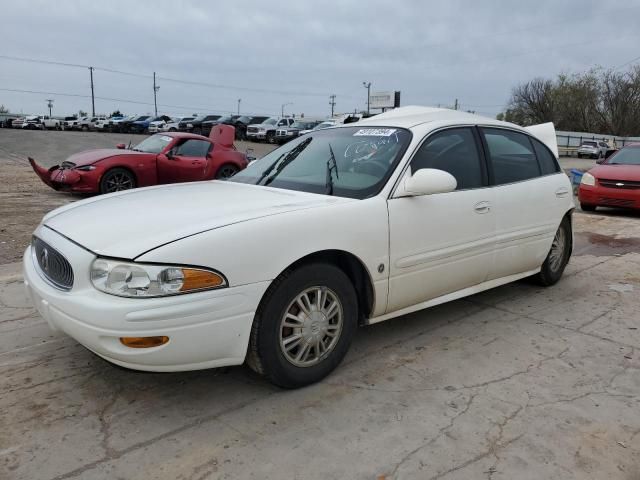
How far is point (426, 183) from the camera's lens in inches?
131

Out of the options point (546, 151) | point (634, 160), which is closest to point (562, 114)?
point (634, 160)

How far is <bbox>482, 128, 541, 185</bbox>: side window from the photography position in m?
4.20

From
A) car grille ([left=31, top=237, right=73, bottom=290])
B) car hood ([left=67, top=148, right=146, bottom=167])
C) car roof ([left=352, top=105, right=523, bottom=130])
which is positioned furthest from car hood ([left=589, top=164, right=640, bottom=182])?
car grille ([left=31, top=237, right=73, bottom=290])

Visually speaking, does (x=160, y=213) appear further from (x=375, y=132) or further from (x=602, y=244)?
(x=602, y=244)

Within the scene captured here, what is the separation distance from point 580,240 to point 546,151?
3.16 meters

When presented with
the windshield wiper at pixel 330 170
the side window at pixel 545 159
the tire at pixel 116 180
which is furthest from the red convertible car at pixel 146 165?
the side window at pixel 545 159

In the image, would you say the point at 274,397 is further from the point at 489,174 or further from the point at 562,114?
the point at 562,114

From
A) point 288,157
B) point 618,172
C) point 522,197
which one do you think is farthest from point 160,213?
point 618,172

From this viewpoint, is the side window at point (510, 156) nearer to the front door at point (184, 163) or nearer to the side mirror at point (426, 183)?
the side mirror at point (426, 183)

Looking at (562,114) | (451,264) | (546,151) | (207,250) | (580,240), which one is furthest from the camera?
(562,114)

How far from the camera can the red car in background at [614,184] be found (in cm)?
959

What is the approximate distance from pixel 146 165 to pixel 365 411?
340 inches

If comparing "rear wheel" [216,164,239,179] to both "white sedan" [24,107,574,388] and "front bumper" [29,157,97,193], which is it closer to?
"front bumper" [29,157,97,193]

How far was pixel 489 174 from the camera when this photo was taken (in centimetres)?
409
